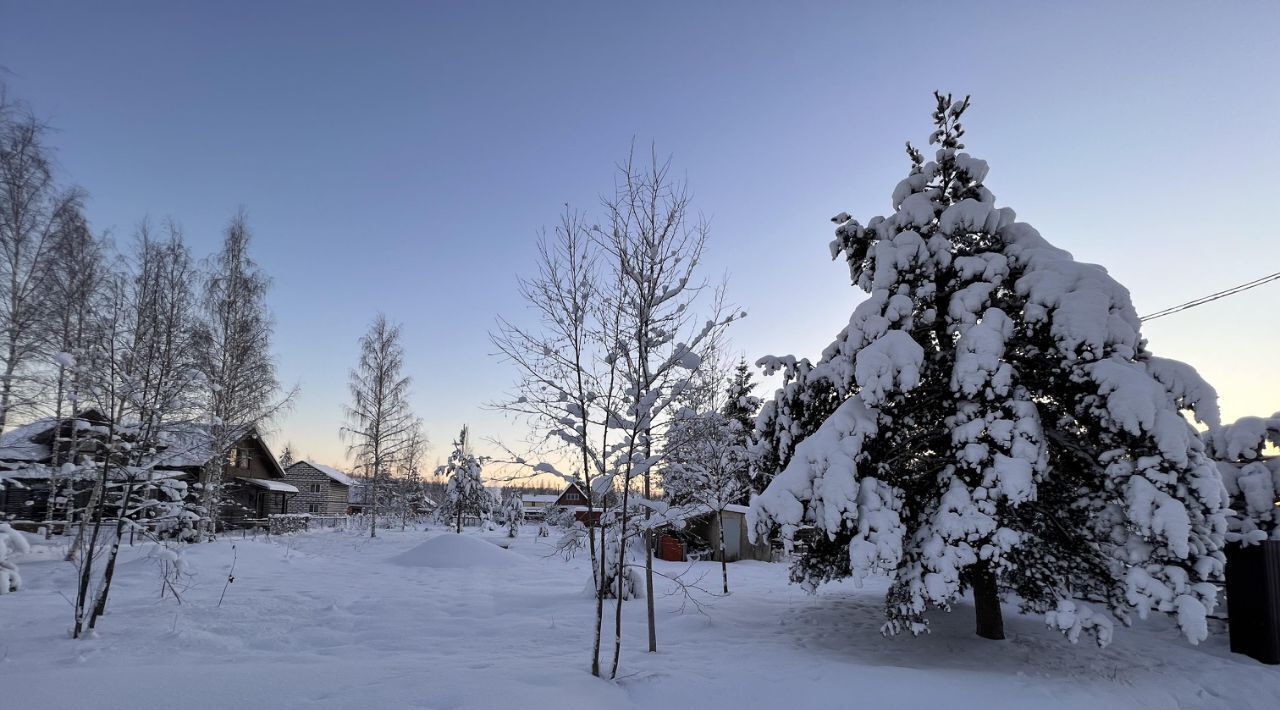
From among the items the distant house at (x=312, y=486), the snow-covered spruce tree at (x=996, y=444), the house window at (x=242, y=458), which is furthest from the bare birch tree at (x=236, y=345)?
the distant house at (x=312, y=486)

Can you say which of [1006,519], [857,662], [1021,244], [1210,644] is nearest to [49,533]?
[857,662]

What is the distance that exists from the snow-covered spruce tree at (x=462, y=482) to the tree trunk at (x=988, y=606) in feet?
93.2

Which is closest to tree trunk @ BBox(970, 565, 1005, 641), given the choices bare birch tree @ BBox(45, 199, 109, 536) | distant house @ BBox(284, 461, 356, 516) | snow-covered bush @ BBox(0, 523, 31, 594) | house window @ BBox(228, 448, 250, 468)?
snow-covered bush @ BBox(0, 523, 31, 594)

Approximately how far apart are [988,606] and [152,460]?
12106 mm

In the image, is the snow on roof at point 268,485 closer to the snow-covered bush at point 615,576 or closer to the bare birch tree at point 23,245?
the bare birch tree at point 23,245

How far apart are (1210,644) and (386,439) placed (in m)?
28.0

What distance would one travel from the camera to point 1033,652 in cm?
754

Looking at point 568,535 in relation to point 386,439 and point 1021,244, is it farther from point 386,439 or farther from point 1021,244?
point 386,439

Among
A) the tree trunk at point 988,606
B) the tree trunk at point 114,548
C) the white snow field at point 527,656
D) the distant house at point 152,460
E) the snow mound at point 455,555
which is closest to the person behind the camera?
the white snow field at point 527,656

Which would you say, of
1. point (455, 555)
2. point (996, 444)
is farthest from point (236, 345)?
point (996, 444)

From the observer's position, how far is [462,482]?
113 feet

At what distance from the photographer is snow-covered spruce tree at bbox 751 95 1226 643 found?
6.09 meters

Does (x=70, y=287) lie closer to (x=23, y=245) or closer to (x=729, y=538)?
(x=23, y=245)

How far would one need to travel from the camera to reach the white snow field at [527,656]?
A: 4.61 metres
